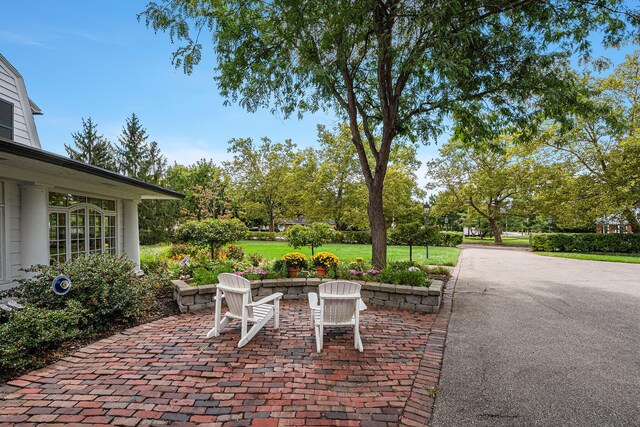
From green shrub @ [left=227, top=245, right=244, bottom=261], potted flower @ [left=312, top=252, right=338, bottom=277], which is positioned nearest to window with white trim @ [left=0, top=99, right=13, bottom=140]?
green shrub @ [left=227, top=245, right=244, bottom=261]

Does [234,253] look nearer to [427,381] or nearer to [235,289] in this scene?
[235,289]

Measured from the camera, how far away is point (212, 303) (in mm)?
5961

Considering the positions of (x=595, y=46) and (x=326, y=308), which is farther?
(x=595, y=46)

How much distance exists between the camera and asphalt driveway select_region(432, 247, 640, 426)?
2.72m

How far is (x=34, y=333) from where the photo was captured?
12.3ft

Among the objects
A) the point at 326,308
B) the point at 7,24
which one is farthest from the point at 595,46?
the point at 7,24

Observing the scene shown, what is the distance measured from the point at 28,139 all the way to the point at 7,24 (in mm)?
2988

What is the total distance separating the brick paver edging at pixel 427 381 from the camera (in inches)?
104

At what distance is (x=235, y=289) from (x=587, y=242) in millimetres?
23070

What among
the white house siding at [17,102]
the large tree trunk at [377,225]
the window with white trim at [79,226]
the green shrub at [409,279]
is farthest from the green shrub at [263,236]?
the green shrub at [409,279]

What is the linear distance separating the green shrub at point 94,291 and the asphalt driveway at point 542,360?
482cm

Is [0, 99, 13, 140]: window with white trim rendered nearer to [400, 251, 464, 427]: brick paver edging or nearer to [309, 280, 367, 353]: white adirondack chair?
[309, 280, 367, 353]: white adirondack chair

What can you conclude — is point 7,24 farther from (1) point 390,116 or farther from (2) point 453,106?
(2) point 453,106

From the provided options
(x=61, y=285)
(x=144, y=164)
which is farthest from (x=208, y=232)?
(x=144, y=164)
